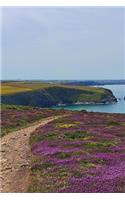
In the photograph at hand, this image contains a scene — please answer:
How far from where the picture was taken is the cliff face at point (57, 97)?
14912 centimetres

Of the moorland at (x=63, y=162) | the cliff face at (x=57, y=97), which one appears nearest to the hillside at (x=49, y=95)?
the cliff face at (x=57, y=97)

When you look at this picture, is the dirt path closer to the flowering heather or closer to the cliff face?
the flowering heather

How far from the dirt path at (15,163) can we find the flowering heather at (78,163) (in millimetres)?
520

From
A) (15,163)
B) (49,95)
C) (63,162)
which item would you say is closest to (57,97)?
(49,95)

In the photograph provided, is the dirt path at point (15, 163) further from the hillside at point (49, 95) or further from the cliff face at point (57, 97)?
the cliff face at point (57, 97)

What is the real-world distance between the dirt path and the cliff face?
10453cm

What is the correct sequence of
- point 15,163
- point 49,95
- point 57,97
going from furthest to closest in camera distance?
point 57,97, point 49,95, point 15,163

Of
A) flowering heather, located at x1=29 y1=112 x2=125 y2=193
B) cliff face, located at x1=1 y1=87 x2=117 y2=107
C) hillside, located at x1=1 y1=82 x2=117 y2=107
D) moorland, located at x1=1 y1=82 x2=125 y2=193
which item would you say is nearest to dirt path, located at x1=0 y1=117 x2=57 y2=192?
moorland, located at x1=1 y1=82 x2=125 y2=193

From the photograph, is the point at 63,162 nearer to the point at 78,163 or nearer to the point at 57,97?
the point at 78,163

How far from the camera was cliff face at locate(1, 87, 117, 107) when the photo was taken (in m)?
149

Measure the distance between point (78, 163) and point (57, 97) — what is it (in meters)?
154

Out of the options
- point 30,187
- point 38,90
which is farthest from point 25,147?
point 38,90

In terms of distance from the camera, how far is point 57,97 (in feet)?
574

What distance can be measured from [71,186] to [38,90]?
14766cm
